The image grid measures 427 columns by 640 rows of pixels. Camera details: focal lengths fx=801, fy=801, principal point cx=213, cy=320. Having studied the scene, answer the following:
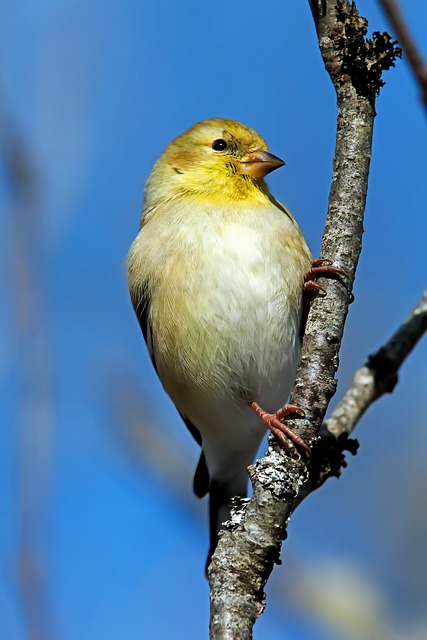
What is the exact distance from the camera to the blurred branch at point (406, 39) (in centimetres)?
115

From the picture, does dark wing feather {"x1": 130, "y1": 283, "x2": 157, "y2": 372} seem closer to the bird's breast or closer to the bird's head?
the bird's breast

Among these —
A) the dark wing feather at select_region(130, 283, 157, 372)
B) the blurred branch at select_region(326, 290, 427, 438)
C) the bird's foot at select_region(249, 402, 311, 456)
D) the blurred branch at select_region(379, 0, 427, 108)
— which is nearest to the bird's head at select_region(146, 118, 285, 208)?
the dark wing feather at select_region(130, 283, 157, 372)

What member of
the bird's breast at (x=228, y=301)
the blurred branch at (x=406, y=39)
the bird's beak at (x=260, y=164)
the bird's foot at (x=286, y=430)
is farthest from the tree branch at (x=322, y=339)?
the blurred branch at (x=406, y=39)

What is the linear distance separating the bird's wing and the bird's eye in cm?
98

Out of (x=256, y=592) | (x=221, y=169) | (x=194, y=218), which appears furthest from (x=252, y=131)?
(x=256, y=592)

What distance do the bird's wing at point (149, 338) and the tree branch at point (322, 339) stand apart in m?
1.58

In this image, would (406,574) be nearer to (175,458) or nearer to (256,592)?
(175,458)

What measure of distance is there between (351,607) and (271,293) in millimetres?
1480

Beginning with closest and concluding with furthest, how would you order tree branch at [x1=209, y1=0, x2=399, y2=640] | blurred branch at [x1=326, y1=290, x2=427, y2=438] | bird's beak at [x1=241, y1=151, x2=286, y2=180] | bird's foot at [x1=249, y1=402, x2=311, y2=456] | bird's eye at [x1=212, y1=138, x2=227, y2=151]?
tree branch at [x1=209, y1=0, x2=399, y2=640] → bird's foot at [x1=249, y1=402, x2=311, y2=456] → blurred branch at [x1=326, y1=290, x2=427, y2=438] → bird's beak at [x1=241, y1=151, x2=286, y2=180] → bird's eye at [x1=212, y1=138, x2=227, y2=151]

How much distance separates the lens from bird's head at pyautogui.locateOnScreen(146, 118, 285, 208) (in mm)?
4293

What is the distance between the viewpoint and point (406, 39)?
1.16 meters

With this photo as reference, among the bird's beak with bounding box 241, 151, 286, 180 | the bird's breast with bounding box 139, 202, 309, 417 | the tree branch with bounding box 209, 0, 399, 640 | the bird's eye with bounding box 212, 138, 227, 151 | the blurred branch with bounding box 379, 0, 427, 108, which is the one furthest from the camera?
the bird's eye with bounding box 212, 138, 227, 151

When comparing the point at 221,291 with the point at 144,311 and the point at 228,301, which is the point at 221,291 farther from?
the point at 144,311

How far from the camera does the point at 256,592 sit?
2.38 meters
